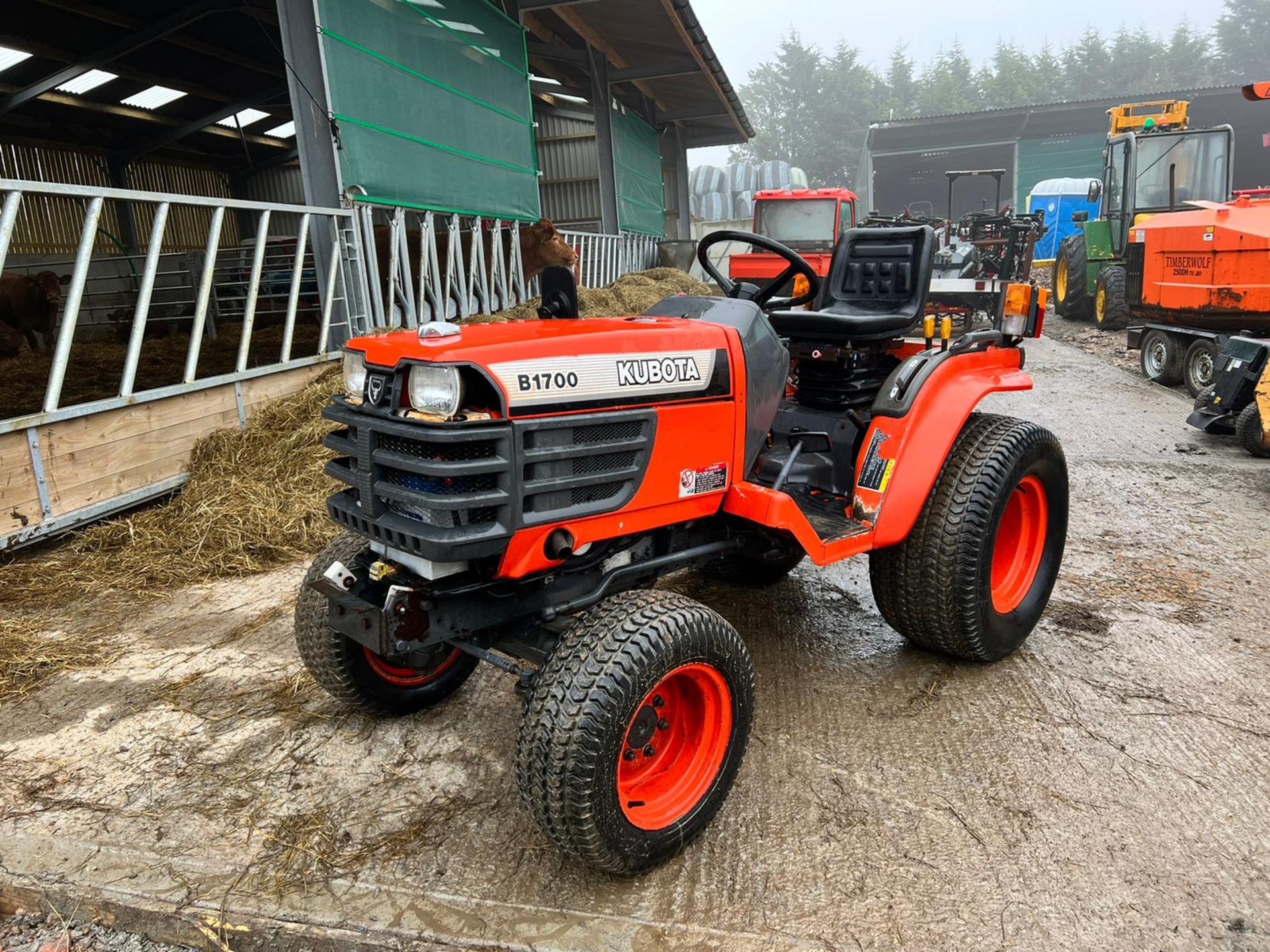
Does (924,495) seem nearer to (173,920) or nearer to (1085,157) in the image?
(173,920)

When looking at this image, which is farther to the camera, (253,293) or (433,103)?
(433,103)

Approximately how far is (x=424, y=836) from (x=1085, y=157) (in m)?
35.0

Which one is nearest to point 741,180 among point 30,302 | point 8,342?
point 30,302

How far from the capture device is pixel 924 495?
9.11 feet

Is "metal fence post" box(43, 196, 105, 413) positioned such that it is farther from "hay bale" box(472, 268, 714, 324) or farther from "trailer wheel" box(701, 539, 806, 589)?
"trailer wheel" box(701, 539, 806, 589)

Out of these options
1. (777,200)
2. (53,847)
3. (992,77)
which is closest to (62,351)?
(53,847)

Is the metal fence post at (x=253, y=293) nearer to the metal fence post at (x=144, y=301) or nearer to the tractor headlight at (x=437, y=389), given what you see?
the metal fence post at (x=144, y=301)

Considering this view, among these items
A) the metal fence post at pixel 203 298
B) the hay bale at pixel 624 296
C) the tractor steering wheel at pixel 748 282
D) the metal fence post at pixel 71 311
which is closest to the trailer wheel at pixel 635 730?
the tractor steering wheel at pixel 748 282

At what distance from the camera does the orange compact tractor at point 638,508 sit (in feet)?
6.40

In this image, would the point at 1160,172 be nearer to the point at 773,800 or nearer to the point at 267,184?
the point at 773,800

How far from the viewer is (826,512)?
287 cm

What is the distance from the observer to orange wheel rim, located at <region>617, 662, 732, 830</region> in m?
2.12

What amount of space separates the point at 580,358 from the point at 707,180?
1288 inches

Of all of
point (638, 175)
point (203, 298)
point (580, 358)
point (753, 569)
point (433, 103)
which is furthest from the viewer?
point (638, 175)
